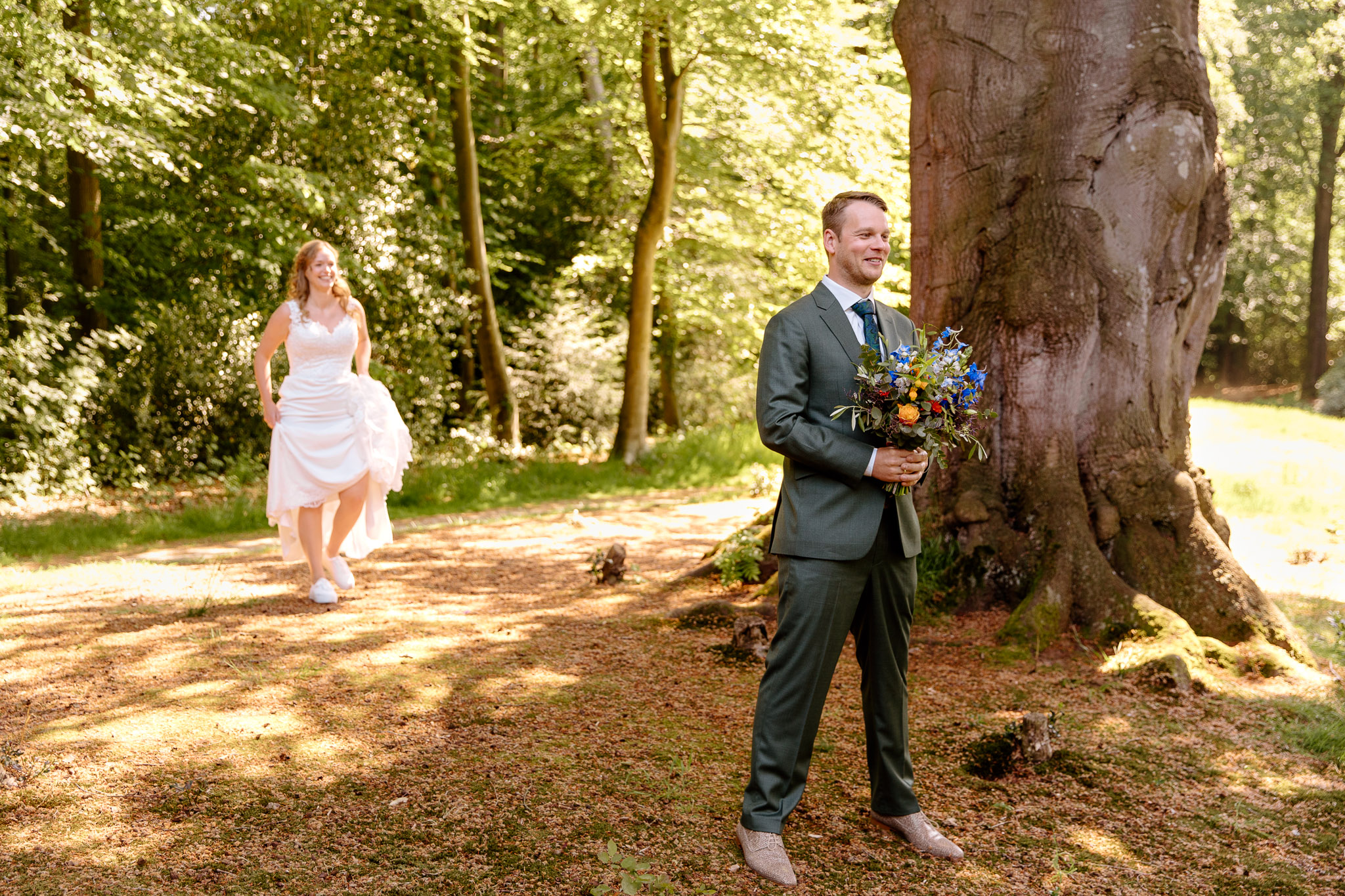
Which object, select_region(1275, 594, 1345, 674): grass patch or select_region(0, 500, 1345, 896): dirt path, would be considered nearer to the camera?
select_region(0, 500, 1345, 896): dirt path

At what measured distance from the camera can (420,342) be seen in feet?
52.9

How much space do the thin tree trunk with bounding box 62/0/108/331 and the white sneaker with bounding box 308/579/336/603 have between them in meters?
9.88

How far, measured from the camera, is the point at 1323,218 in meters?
27.2

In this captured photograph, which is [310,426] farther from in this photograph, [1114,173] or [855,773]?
[1114,173]

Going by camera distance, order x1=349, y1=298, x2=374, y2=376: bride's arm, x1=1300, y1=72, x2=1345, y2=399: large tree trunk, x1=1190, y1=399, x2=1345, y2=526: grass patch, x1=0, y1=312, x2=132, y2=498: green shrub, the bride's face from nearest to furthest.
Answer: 1. the bride's face
2. x1=349, y1=298, x2=374, y2=376: bride's arm
3. x1=1190, y1=399, x2=1345, y2=526: grass patch
4. x1=0, y1=312, x2=132, y2=498: green shrub
5. x1=1300, y1=72, x2=1345, y2=399: large tree trunk

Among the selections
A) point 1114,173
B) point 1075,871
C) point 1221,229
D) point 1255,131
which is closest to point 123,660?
point 1075,871

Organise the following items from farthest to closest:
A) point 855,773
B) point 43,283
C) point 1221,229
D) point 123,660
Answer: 1. point 43,283
2. point 1221,229
3. point 123,660
4. point 855,773

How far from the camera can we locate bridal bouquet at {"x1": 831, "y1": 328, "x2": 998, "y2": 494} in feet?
10.7

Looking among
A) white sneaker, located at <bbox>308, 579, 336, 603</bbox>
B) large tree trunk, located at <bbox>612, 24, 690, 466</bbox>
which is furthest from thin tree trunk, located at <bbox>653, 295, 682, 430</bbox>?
white sneaker, located at <bbox>308, 579, 336, 603</bbox>

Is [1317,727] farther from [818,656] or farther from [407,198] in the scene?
[407,198]

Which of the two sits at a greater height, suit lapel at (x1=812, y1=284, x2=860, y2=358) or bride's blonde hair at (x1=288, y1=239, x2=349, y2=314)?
bride's blonde hair at (x1=288, y1=239, x2=349, y2=314)

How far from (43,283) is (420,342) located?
531cm

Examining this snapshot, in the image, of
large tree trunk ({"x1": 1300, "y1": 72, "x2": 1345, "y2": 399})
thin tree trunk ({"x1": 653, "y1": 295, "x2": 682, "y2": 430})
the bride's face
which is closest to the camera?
the bride's face

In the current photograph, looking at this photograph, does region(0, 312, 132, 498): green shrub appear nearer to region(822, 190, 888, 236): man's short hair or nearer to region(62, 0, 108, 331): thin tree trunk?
region(62, 0, 108, 331): thin tree trunk
